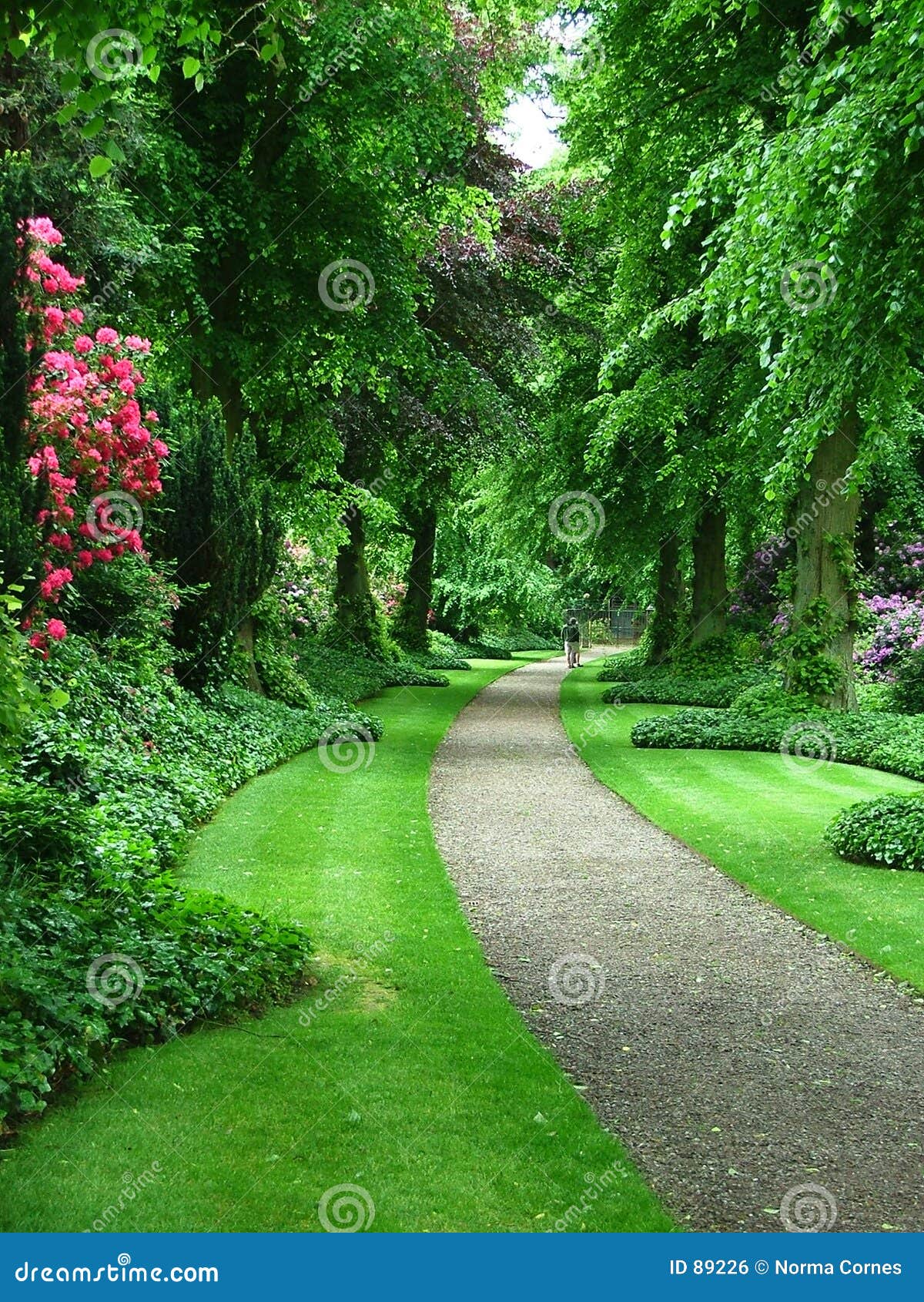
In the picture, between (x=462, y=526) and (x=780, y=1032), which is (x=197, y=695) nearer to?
(x=780, y=1032)

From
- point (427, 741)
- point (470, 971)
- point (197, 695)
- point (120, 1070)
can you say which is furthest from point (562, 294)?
point (120, 1070)

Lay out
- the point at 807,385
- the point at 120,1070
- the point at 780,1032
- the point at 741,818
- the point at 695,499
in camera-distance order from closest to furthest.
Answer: the point at 120,1070
the point at 780,1032
the point at 807,385
the point at 741,818
the point at 695,499

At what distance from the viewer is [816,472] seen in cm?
1773

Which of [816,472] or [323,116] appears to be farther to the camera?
[816,472]

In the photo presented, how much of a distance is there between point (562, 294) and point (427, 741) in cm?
1225
